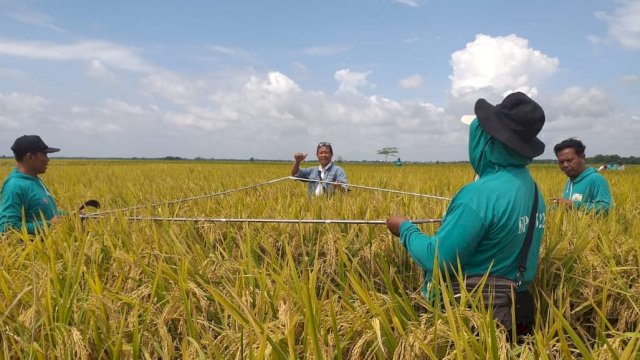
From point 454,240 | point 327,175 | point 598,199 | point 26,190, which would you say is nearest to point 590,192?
point 598,199

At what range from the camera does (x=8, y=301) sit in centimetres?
177

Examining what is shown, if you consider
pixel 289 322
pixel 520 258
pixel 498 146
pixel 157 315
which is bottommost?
→ pixel 157 315

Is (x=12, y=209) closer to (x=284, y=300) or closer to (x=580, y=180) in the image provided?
(x=284, y=300)

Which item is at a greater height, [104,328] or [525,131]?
[525,131]

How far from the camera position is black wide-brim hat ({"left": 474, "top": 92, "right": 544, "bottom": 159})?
160cm

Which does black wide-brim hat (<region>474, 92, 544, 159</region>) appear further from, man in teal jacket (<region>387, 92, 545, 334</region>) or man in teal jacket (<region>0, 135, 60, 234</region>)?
man in teal jacket (<region>0, 135, 60, 234</region>)

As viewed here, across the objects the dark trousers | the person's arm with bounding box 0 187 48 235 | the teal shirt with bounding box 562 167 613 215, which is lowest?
the dark trousers

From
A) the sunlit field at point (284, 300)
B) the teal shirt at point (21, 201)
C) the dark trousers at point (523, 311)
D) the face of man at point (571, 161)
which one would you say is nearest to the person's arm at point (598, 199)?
the face of man at point (571, 161)

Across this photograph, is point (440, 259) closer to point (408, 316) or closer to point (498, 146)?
point (408, 316)

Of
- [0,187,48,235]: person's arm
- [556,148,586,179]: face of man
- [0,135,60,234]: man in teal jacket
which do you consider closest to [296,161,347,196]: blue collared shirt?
[556,148,586,179]: face of man

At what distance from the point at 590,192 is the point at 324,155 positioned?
2991 millimetres

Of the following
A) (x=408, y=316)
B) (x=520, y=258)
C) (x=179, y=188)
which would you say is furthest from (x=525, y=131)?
(x=179, y=188)

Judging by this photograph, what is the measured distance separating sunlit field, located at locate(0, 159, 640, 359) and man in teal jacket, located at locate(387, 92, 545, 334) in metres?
0.19

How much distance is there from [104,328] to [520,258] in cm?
169
